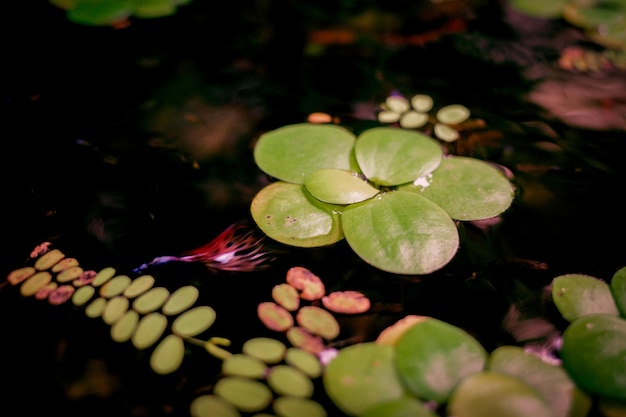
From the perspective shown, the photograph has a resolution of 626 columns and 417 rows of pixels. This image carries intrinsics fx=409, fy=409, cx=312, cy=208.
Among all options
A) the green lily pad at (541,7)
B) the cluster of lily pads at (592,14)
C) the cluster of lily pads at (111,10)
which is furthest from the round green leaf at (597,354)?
the cluster of lily pads at (111,10)

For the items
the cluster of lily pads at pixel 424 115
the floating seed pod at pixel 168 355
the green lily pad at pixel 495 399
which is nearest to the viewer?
the green lily pad at pixel 495 399

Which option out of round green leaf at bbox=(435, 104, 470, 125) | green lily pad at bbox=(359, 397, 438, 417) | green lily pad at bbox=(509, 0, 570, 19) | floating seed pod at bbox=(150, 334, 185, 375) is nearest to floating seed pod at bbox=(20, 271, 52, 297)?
floating seed pod at bbox=(150, 334, 185, 375)

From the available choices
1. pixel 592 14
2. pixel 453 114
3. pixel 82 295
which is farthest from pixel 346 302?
pixel 592 14

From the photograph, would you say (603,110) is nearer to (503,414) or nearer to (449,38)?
(449,38)

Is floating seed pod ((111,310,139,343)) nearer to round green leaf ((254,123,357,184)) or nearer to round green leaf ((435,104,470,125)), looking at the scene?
round green leaf ((254,123,357,184))

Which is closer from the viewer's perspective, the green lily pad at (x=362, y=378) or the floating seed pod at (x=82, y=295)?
the green lily pad at (x=362, y=378)

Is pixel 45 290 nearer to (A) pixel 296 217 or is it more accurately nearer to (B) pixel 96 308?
(B) pixel 96 308

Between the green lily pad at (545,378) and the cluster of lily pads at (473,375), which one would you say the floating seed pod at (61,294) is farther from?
the green lily pad at (545,378)

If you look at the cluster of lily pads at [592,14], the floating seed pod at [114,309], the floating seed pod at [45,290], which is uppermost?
the cluster of lily pads at [592,14]
